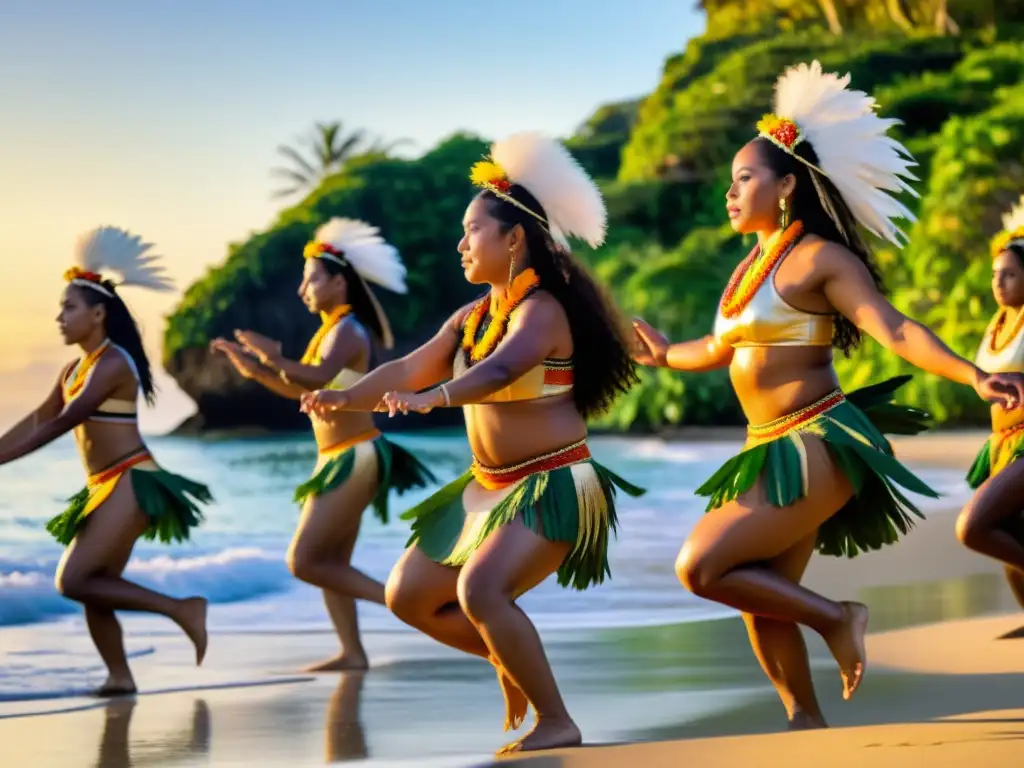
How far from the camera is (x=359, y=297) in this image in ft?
24.5

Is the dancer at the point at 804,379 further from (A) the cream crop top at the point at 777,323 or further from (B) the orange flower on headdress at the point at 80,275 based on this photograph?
(B) the orange flower on headdress at the point at 80,275

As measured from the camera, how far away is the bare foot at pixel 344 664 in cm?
712

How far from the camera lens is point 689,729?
535cm

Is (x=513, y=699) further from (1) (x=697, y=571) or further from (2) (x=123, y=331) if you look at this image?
(2) (x=123, y=331)

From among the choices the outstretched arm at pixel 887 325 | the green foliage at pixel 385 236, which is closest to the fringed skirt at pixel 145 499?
the outstretched arm at pixel 887 325

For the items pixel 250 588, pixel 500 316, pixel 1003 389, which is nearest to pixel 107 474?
pixel 500 316

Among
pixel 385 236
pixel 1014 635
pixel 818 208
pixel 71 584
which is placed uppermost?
pixel 818 208

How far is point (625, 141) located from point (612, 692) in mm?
54945

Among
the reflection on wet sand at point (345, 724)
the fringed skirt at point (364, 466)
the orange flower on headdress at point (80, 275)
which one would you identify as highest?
the orange flower on headdress at point (80, 275)

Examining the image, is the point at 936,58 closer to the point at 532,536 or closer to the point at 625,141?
the point at 625,141

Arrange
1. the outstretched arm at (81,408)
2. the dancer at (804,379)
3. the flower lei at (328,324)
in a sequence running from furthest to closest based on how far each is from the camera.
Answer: the flower lei at (328,324) → the outstretched arm at (81,408) → the dancer at (804,379)

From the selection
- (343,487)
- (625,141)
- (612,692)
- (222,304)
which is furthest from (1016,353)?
A: (625,141)

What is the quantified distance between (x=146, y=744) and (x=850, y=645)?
2.04m

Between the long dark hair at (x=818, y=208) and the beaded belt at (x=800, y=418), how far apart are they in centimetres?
16
